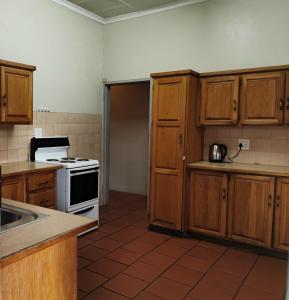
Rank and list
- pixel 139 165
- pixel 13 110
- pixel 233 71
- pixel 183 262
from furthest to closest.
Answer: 1. pixel 139 165
2. pixel 233 71
3. pixel 13 110
4. pixel 183 262

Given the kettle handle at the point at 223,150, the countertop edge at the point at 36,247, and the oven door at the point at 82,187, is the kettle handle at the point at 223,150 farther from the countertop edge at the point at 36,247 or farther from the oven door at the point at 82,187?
the countertop edge at the point at 36,247

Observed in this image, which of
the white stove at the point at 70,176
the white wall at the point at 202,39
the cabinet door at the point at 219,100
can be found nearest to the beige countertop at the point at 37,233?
the white stove at the point at 70,176

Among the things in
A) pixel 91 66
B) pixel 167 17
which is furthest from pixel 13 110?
pixel 167 17

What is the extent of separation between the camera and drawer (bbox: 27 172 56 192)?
9.94ft

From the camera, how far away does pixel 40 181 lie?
10.3 feet

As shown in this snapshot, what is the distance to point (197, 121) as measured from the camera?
3.67 metres

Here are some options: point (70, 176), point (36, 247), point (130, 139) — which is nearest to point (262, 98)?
point (70, 176)

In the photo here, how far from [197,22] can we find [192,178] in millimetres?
1983

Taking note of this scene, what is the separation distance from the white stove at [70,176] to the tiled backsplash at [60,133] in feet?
0.40

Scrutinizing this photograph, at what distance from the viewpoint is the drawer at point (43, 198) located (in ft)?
10.1

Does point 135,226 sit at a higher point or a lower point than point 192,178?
lower

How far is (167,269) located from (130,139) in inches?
129

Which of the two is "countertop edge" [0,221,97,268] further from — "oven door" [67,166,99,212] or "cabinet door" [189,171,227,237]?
"cabinet door" [189,171,227,237]

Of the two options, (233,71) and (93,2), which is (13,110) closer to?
(93,2)
